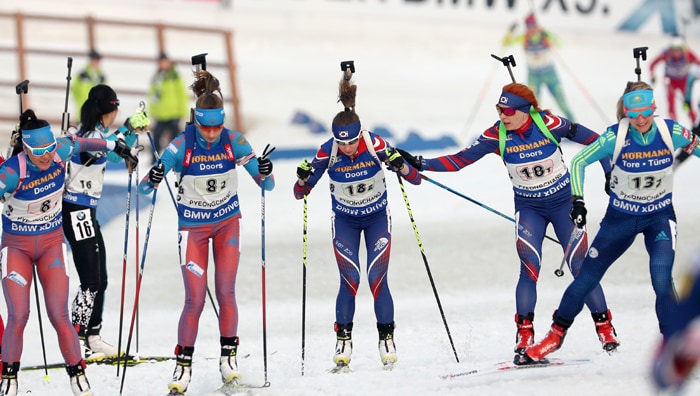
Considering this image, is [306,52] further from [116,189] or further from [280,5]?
[116,189]

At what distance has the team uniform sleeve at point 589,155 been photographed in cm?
756

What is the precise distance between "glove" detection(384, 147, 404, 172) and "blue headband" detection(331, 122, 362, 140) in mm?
280

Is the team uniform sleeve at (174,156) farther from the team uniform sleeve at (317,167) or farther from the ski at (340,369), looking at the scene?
the ski at (340,369)

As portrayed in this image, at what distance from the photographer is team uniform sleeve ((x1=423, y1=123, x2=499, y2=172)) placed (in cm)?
827

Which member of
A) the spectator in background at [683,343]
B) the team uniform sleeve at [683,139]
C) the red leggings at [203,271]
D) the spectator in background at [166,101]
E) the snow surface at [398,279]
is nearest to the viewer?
the spectator in background at [683,343]

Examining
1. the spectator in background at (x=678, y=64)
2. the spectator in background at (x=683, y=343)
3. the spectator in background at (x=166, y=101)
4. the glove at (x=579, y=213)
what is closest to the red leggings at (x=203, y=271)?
the glove at (x=579, y=213)

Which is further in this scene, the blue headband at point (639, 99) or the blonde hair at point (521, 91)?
the blonde hair at point (521, 91)

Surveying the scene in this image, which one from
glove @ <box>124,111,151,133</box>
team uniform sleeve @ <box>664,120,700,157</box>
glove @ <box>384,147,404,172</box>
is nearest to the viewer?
team uniform sleeve @ <box>664,120,700,157</box>

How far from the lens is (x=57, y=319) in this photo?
24.6 feet

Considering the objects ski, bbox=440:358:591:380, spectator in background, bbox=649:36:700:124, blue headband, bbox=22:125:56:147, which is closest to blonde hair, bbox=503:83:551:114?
ski, bbox=440:358:591:380

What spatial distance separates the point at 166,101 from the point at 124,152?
33.5 ft

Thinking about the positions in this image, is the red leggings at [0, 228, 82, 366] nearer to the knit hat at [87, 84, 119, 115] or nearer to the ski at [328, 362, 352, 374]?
the knit hat at [87, 84, 119, 115]

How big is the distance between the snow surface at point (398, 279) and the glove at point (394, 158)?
1465mm

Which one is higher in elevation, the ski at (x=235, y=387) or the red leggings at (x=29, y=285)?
the red leggings at (x=29, y=285)
